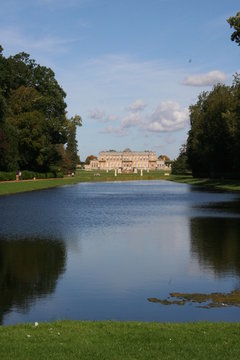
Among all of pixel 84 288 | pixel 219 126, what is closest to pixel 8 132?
pixel 219 126

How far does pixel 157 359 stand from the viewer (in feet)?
22.2

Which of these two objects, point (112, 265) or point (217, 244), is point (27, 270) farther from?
point (217, 244)

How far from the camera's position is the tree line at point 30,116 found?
70812 mm

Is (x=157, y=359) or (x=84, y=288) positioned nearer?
(x=157, y=359)

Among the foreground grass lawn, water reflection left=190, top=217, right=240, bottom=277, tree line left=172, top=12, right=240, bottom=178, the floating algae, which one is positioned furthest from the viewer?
tree line left=172, top=12, right=240, bottom=178

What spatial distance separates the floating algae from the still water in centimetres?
26

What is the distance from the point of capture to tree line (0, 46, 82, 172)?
232 feet

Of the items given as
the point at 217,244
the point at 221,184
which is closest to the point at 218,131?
the point at 221,184

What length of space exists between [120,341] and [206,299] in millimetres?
4041

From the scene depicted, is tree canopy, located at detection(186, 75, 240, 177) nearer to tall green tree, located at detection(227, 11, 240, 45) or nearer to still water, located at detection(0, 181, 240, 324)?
tall green tree, located at detection(227, 11, 240, 45)

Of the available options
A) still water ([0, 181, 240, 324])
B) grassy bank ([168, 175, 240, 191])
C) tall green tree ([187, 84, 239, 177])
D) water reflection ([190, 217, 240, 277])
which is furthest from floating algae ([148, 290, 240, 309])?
tall green tree ([187, 84, 239, 177])

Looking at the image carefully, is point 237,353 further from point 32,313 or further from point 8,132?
point 8,132

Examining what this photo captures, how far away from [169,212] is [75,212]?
5564 millimetres

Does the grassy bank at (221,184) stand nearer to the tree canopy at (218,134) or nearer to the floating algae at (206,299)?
the tree canopy at (218,134)
